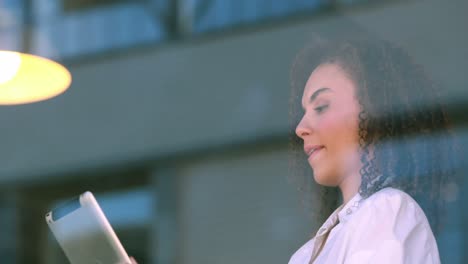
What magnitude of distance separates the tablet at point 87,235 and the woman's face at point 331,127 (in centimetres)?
30

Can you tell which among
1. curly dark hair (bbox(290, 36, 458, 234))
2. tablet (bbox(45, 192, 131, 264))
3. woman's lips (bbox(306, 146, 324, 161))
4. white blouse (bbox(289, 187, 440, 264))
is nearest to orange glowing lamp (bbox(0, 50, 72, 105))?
tablet (bbox(45, 192, 131, 264))

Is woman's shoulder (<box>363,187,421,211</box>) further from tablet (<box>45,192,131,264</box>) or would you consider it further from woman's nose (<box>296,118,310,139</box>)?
tablet (<box>45,192,131,264</box>)

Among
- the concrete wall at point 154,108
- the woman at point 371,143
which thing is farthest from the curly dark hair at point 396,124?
the concrete wall at point 154,108

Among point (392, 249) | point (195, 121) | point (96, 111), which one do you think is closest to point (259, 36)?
point (195, 121)

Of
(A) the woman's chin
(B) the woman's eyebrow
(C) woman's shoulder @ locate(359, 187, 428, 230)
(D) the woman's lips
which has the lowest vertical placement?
(C) woman's shoulder @ locate(359, 187, 428, 230)

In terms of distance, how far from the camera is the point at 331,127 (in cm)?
147

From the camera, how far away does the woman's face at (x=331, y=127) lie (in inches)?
56.9

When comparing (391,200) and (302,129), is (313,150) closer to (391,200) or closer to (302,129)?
(302,129)

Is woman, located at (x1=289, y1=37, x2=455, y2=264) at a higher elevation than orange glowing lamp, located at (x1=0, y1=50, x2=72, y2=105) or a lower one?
lower

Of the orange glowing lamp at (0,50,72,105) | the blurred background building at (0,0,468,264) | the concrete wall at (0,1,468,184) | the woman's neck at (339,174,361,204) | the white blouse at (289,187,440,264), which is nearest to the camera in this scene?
the white blouse at (289,187,440,264)

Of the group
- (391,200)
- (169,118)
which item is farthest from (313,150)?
(169,118)

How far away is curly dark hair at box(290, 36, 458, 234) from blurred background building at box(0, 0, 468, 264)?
0.73m

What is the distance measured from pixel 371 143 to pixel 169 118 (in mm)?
1189

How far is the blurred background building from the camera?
94.7 inches
